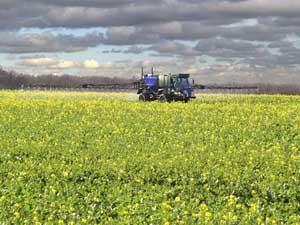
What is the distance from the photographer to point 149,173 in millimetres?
14914

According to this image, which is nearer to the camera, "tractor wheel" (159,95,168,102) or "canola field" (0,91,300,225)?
"canola field" (0,91,300,225)

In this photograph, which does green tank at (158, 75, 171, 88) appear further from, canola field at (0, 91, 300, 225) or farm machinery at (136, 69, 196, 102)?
canola field at (0, 91, 300, 225)

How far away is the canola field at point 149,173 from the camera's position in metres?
11.3

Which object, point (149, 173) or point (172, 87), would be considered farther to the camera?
point (172, 87)

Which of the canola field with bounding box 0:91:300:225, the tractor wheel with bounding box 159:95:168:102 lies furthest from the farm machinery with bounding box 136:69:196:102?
the canola field with bounding box 0:91:300:225

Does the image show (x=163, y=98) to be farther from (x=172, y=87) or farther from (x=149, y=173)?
(x=149, y=173)

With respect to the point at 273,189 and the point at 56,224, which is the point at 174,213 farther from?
the point at 273,189

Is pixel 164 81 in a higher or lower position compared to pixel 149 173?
higher

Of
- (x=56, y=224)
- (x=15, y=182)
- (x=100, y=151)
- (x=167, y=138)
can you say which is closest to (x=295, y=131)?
(x=167, y=138)

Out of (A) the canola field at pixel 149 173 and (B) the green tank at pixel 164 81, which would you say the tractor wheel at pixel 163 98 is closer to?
(B) the green tank at pixel 164 81

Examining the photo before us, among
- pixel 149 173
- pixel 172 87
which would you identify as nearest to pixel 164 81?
pixel 172 87

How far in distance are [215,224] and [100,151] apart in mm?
8150

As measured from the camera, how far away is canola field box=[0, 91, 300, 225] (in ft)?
37.1

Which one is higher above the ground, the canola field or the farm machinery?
the farm machinery
